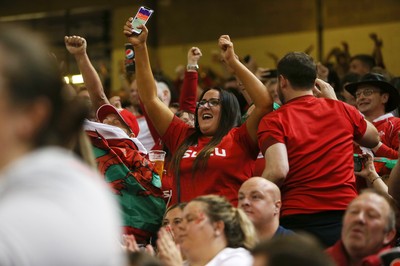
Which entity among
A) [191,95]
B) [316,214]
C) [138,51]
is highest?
[138,51]

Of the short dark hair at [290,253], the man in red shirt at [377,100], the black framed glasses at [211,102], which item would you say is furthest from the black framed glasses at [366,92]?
the short dark hair at [290,253]

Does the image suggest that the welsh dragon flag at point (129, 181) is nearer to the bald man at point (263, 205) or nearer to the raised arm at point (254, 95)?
the raised arm at point (254, 95)

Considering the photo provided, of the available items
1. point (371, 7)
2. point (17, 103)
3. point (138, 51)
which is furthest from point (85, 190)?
point (371, 7)

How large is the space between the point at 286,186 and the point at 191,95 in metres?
1.85

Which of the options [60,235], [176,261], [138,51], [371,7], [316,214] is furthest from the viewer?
[371,7]

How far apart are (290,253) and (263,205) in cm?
279

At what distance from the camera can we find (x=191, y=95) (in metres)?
7.40

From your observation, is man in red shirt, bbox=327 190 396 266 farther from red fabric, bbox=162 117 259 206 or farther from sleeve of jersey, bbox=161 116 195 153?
sleeve of jersey, bbox=161 116 195 153

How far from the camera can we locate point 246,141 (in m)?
5.91

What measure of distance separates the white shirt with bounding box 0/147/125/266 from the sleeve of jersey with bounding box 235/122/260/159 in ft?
12.8

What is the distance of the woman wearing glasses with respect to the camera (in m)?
5.89

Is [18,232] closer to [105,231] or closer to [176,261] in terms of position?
[105,231]

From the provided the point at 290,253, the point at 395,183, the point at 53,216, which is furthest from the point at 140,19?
the point at 53,216

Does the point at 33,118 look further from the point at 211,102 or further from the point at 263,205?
the point at 211,102
